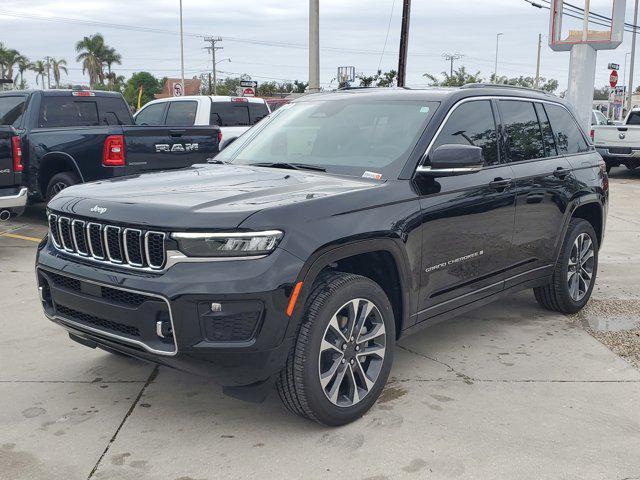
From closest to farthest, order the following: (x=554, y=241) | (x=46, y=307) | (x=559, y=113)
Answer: (x=46, y=307) → (x=554, y=241) → (x=559, y=113)

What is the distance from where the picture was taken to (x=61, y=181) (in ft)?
31.6

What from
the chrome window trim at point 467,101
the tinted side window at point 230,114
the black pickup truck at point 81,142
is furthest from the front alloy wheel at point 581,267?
the tinted side window at point 230,114

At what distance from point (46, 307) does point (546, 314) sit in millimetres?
4027

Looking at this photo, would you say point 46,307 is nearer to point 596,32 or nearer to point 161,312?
point 161,312

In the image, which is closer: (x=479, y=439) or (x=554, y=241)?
(x=479, y=439)

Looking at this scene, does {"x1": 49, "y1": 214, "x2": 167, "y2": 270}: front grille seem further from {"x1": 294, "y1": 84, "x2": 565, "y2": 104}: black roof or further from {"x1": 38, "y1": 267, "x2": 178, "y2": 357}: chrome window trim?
{"x1": 294, "y1": 84, "x2": 565, "y2": 104}: black roof

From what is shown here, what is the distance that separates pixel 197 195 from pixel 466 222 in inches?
70.1

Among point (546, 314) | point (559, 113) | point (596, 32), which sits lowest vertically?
point (546, 314)

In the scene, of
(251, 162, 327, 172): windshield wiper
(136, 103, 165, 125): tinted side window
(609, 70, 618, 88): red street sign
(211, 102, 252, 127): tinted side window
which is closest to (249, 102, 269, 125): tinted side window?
(211, 102, 252, 127): tinted side window

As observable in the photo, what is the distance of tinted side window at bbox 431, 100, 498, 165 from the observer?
4.59 m

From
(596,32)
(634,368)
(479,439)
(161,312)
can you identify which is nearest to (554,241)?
(634,368)

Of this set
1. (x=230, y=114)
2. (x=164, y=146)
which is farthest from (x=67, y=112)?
(x=230, y=114)

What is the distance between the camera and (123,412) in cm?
401

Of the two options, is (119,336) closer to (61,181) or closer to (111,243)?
(111,243)
